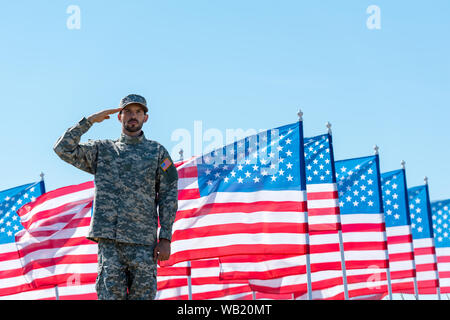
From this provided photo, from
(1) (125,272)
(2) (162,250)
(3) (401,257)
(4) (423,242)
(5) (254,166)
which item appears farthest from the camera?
(4) (423,242)

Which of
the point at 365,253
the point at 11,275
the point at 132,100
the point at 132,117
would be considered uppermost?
the point at 132,100

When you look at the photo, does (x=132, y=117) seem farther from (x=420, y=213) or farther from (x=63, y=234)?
(x=420, y=213)

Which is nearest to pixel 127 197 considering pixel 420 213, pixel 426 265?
pixel 426 265

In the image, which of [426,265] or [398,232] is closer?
[398,232]

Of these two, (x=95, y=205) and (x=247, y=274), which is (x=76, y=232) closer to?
(x=247, y=274)

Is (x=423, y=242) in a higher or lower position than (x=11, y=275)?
higher

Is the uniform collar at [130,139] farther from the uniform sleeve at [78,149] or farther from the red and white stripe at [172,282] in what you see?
the red and white stripe at [172,282]

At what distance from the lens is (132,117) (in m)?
5.67

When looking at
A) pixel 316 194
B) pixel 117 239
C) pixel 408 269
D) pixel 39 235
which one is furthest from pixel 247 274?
pixel 117 239

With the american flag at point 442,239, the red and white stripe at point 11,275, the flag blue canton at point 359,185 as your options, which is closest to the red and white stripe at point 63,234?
the red and white stripe at point 11,275

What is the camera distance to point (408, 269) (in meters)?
18.3

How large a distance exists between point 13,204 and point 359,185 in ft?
30.6

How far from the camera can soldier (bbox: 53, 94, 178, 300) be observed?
17.3 feet
